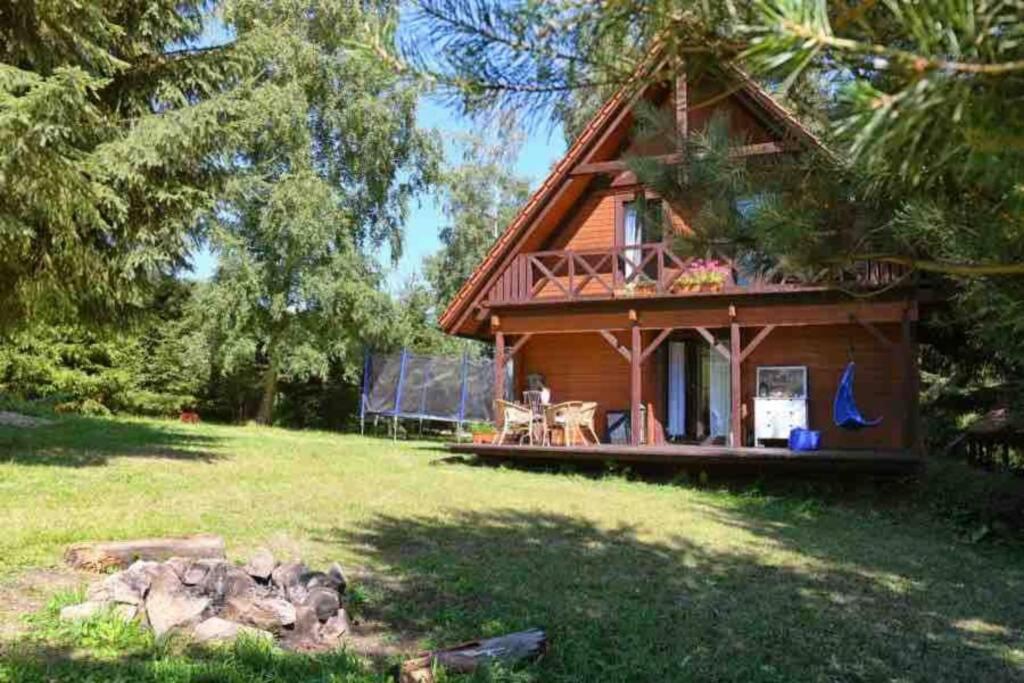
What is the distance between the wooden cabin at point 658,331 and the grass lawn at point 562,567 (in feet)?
7.13

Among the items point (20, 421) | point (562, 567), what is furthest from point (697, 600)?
point (20, 421)

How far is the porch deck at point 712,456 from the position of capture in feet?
34.0

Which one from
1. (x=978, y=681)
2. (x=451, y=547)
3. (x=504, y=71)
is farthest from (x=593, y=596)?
(x=504, y=71)

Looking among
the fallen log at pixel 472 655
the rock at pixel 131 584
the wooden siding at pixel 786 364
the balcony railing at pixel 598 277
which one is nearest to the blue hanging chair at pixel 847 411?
the wooden siding at pixel 786 364

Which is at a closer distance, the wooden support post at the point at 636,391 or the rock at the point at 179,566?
the rock at the point at 179,566

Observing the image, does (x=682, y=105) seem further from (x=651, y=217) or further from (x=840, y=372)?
(x=840, y=372)

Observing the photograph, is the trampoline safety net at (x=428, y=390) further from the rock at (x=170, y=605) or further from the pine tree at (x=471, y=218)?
the rock at (x=170, y=605)

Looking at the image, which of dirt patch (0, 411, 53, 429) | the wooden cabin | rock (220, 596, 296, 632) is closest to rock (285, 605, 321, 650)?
rock (220, 596, 296, 632)

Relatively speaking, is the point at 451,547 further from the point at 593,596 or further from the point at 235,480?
the point at 235,480

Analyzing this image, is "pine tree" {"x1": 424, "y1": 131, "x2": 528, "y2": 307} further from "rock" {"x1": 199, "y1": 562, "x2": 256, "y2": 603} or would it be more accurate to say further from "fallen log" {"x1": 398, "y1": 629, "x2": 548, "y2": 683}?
"fallen log" {"x1": 398, "y1": 629, "x2": 548, "y2": 683}

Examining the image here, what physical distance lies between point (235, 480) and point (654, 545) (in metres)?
4.65

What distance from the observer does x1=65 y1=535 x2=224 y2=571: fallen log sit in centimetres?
484

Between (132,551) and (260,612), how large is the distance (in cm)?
127

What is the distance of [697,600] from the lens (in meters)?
5.24
